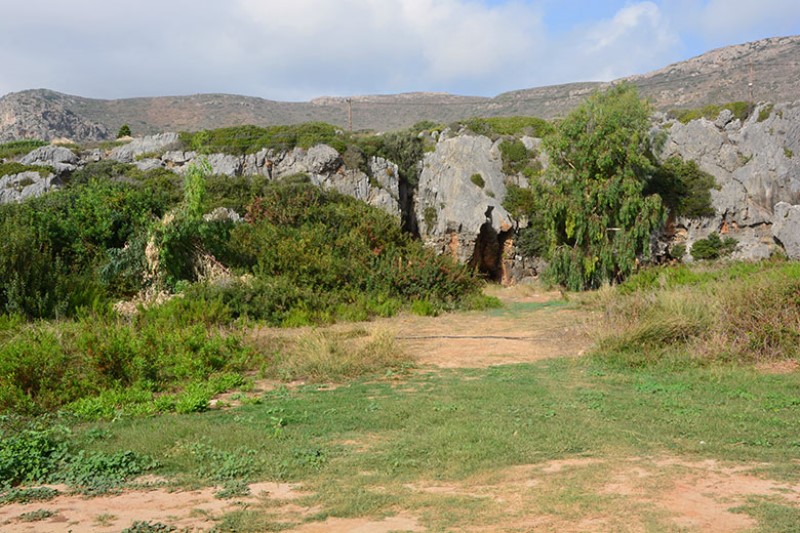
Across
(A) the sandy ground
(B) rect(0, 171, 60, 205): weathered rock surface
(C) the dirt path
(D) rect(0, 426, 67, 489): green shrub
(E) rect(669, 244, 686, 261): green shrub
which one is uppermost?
(B) rect(0, 171, 60, 205): weathered rock surface

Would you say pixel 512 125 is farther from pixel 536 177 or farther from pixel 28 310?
pixel 28 310

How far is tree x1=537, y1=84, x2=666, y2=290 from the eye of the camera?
20672 mm

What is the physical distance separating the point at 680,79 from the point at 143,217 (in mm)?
70155

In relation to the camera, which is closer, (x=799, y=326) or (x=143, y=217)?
(x=799, y=326)

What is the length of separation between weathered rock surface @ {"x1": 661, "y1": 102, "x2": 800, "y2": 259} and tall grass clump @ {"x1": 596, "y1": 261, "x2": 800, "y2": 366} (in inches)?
542

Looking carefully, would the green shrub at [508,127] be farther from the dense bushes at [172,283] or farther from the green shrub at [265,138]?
the dense bushes at [172,283]

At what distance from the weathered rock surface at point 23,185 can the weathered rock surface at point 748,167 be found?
78.3ft

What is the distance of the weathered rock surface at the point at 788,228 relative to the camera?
70.6ft

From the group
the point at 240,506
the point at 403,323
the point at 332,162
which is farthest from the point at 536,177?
the point at 240,506

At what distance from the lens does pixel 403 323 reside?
1470 centimetres

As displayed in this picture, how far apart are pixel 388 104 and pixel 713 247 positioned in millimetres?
72339

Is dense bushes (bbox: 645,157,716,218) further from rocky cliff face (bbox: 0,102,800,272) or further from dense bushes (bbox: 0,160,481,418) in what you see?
dense bushes (bbox: 0,160,481,418)

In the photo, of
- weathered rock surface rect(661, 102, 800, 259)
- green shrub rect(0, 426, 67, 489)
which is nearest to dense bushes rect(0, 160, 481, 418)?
green shrub rect(0, 426, 67, 489)

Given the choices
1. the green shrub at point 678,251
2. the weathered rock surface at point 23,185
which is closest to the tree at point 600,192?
the green shrub at point 678,251
